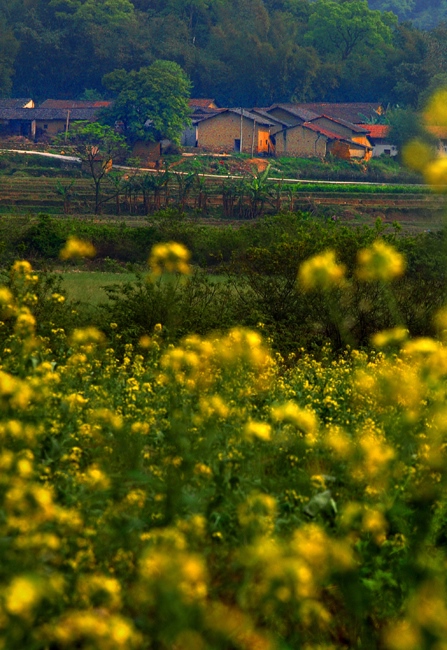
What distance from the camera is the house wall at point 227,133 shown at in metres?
47.6

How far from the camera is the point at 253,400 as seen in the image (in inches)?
235

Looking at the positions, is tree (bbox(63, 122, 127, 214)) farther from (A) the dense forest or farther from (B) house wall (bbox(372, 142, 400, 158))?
(A) the dense forest

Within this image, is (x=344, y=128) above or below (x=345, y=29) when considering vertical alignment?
below

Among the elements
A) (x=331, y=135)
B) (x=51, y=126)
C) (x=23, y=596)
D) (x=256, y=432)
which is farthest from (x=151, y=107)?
(x=23, y=596)

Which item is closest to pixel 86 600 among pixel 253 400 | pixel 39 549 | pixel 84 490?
pixel 39 549

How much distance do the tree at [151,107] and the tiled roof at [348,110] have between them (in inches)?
354

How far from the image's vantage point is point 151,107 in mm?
46781

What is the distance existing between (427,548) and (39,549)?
1423 mm

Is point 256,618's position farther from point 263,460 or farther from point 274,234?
point 274,234

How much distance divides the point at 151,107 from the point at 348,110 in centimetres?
1294

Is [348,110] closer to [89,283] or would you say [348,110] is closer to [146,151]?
[146,151]

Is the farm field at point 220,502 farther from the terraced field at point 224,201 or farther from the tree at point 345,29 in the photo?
the tree at point 345,29

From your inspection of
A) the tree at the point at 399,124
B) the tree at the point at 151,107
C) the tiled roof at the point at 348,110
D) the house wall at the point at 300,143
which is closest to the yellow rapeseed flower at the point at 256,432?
the tree at the point at 399,124

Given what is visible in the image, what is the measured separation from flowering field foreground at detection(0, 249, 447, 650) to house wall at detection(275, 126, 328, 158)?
42935mm
